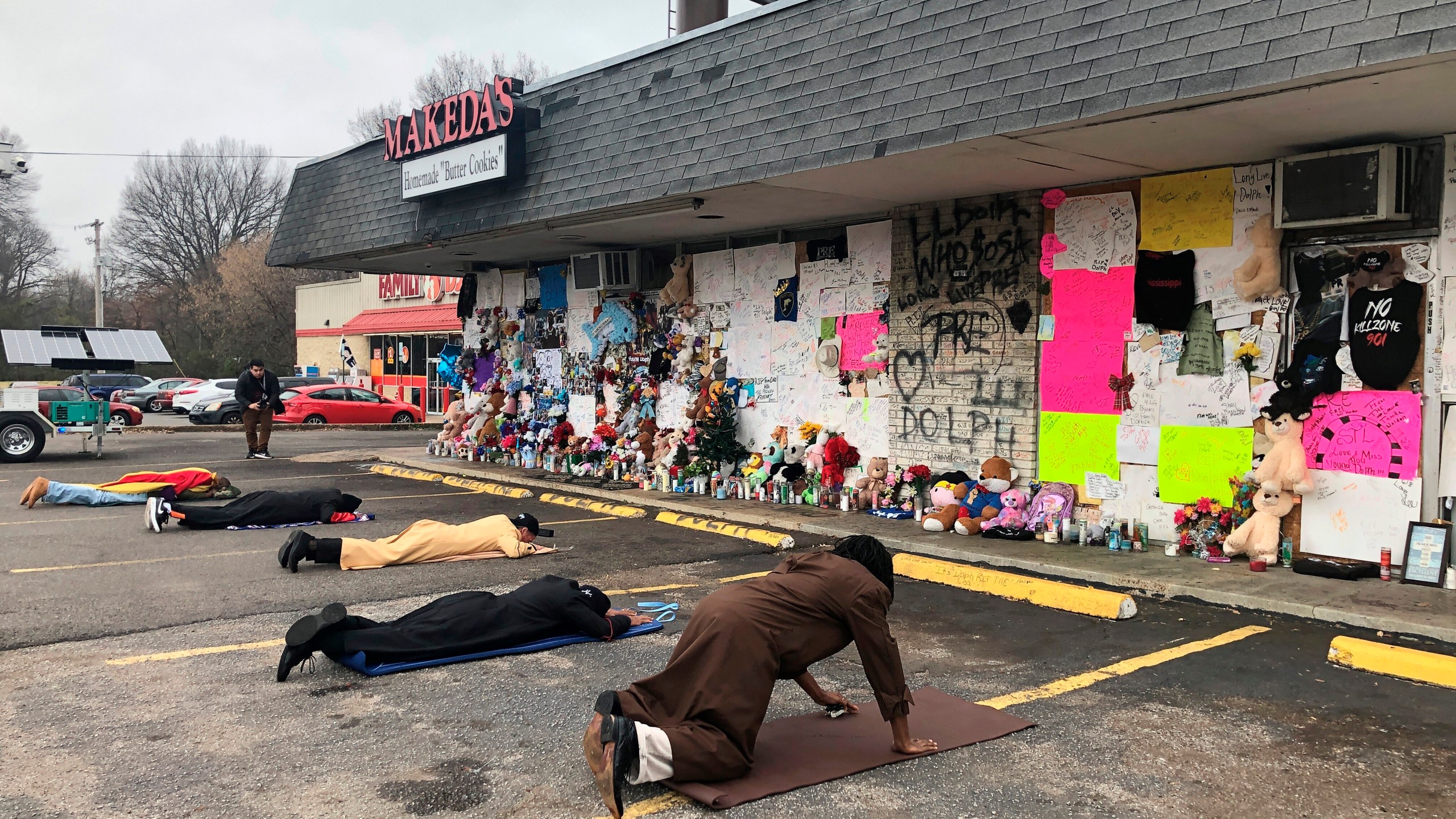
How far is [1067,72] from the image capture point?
293 inches

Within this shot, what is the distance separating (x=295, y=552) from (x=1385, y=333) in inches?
366

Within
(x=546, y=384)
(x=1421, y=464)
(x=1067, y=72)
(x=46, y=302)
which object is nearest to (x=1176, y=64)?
(x=1067, y=72)

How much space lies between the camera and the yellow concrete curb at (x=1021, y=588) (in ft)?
24.2

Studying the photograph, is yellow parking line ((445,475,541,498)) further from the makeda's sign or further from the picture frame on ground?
the picture frame on ground

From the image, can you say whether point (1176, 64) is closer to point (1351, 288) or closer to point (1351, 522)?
point (1351, 288)

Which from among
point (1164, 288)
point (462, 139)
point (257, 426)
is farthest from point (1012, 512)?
point (257, 426)

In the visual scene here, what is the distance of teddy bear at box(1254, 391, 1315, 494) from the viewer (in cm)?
829

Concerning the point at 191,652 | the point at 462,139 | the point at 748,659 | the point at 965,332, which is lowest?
the point at 191,652

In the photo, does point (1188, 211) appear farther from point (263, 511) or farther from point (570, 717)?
point (263, 511)

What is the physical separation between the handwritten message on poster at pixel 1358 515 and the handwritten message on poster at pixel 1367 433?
3.3 inches

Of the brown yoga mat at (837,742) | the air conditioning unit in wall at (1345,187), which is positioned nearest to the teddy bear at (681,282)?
the air conditioning unit in wall at (1345,187)

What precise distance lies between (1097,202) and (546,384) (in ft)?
33.8

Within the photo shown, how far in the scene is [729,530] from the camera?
1110 centimetres

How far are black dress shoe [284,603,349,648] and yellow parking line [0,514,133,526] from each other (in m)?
7.64
